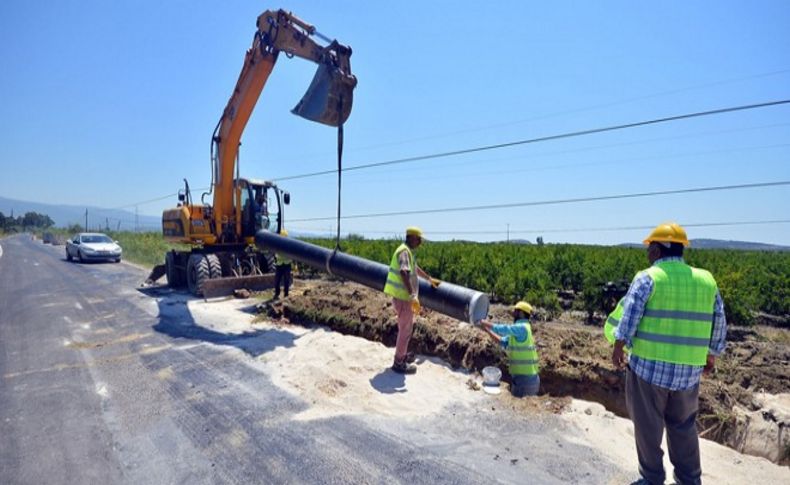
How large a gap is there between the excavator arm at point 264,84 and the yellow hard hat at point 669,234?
5923 millimetres

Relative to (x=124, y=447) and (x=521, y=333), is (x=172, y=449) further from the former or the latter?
(x=521, y=333)

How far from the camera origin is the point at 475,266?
12.9 meters

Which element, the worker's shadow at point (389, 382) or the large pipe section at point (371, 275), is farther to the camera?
the large pipe section at point (371, 275)

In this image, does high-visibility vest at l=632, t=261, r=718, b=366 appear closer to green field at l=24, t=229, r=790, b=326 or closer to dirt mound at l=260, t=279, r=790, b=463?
dirt mound at l=260, t=279, r=790, b=463

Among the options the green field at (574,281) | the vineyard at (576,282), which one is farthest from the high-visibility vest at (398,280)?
the green field at (574,281)

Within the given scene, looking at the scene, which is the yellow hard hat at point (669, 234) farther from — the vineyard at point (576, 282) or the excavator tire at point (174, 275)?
the excavator tire at point (174, 275)

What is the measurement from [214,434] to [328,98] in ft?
19.0

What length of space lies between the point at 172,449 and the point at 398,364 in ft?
9.01

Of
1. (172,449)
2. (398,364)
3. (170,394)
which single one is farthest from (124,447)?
(398,364)

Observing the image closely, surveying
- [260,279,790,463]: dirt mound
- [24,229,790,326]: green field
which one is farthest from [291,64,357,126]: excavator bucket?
[24,229,790,326]: green field

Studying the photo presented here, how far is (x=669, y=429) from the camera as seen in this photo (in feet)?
10.1

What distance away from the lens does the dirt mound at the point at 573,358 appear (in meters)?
5.00

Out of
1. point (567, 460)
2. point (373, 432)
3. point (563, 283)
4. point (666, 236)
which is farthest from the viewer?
point (563, 283)

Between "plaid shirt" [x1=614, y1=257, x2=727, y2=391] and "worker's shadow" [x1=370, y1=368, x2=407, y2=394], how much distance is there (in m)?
2.70
